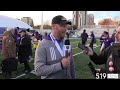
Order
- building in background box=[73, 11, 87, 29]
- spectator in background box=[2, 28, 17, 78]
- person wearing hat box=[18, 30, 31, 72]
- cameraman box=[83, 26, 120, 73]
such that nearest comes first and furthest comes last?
cameraman box=[83, 26, 120, 73]
building in background box=[73, 11, 87, 29]
spectator in background box=[2, 28, 17, 78]
person wearing hat box=[18, 30, 31, 72]

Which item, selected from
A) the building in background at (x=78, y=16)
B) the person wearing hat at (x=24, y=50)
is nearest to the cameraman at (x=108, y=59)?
the building in background at (x=78, y=16)

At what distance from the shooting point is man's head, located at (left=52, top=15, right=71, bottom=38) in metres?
2.70

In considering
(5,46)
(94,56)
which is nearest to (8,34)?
(5,46)

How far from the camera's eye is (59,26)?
2.71 meters

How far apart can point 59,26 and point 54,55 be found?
0.27 metres

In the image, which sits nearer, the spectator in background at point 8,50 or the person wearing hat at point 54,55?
the person wearing hat at point 54,55

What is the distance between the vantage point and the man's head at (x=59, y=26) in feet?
8.87

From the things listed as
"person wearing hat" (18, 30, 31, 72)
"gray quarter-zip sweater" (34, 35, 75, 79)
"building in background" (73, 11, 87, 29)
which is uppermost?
"building in background" (73, 11, 87, 29)

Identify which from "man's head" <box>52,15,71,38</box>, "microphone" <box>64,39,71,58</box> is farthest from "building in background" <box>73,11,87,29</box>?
"microphone" <box>64,39,71,58</box>

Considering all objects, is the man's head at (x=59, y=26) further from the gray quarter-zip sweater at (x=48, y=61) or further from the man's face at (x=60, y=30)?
the gray quarter-zip sweater at (x=48, y=61)

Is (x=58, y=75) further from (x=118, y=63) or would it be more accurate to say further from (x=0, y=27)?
(x=0, y=27)

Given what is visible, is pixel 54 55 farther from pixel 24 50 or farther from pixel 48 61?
pixel 24 50

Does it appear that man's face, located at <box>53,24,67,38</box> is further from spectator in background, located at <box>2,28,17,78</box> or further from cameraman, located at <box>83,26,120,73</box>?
spectator in background, located at <box>2,28,17,78</box>
